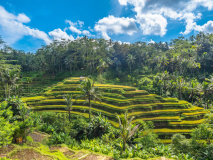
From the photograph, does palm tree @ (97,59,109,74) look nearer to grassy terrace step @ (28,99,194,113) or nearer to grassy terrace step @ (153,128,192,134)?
grassy terrace step @ (28,99,194,113)

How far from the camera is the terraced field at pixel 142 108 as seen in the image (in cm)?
2238

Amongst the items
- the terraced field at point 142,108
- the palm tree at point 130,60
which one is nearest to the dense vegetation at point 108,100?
the terraced field at point 142,108

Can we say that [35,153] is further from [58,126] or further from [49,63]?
[49,63]

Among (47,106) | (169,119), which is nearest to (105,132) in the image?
(169,119)

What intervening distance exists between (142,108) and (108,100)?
24.6 feet

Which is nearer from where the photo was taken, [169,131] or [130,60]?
[169,131]

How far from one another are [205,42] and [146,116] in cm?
5657

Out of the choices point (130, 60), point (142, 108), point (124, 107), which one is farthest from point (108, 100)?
point (130, 60)

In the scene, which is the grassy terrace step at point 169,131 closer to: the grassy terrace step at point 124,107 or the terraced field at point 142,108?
the terraced field at point 142,108

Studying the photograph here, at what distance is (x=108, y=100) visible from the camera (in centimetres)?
2803

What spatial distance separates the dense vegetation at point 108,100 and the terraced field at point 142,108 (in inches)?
8.0

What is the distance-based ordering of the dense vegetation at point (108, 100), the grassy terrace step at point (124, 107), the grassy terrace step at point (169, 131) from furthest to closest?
the grassy terrace step at point (124, 107), the grassy terrace step at point (169, 131), the dense vegetation at point (108, 100)

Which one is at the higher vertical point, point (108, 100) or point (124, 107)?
point (108, 100)

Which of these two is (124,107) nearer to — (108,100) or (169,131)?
(108,100)
